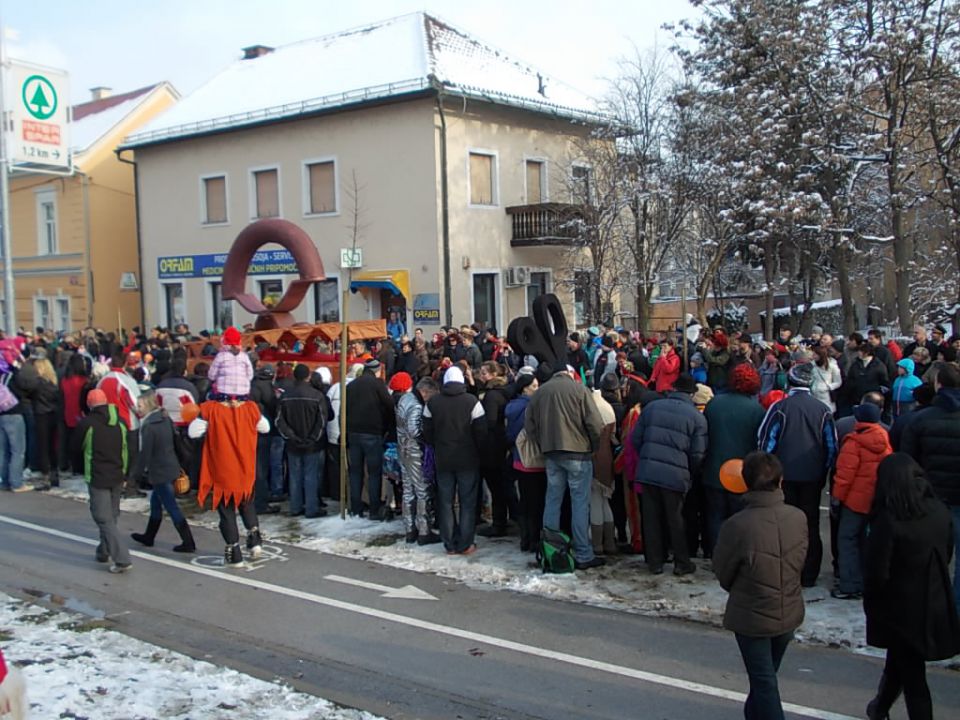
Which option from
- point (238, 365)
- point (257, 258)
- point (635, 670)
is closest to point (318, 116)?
point (257, 258)

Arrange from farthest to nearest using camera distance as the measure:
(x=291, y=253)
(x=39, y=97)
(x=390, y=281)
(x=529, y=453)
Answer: (x=390, y=281)
(x=39, y=97)
(x=291, y=253)
(x=529, y=453)

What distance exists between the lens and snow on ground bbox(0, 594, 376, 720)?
18.1 feet

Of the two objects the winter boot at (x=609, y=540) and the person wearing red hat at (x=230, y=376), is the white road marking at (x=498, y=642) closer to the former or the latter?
the person wearing red hat at (x=230, y=376)

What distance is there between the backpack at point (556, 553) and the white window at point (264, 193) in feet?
66.3

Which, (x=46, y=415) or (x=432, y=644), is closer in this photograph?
(x=432, y=644)

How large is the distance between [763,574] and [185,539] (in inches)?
255

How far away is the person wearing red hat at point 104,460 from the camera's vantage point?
8.55 meters

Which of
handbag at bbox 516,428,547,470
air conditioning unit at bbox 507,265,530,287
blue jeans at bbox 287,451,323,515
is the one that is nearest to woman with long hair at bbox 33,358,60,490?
blue jeans at bbox 287,451,323,515

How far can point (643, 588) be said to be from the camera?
7.75 m

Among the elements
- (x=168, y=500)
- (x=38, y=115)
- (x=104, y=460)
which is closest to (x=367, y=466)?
(x=168, y=500)

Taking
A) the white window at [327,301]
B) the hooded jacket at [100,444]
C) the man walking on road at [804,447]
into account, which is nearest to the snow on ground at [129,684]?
the hooded jacket at [100,444]

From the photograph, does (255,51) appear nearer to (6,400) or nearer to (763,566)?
(6,400)

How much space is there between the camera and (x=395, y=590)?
8.02m

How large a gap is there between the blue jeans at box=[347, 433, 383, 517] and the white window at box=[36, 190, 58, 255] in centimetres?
2711
